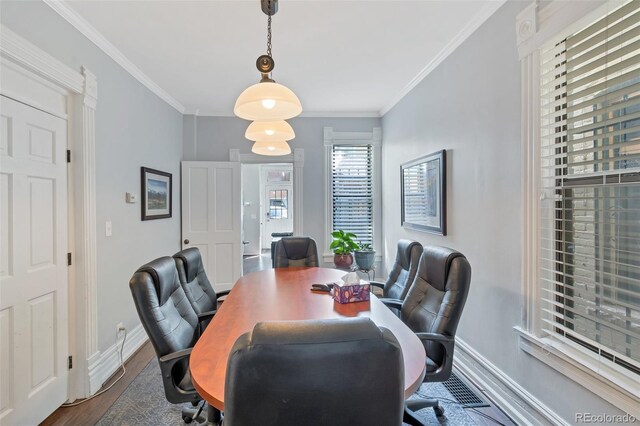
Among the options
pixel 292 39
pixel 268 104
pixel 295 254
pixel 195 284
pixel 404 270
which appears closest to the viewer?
pixel 268 104

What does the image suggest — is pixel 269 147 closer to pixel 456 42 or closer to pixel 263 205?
pixel 456 42

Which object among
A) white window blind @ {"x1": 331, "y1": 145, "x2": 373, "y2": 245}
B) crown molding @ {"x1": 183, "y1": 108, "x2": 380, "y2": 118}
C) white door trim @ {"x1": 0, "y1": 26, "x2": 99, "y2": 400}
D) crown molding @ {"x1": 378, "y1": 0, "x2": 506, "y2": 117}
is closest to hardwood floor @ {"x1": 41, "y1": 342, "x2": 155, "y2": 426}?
white door trim @ {"x1": 0, "y1": 26, "x2": 99, "y2": 400}

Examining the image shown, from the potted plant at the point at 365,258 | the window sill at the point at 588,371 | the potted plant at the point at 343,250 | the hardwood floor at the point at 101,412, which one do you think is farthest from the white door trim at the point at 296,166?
the window sill at the point at 588,371

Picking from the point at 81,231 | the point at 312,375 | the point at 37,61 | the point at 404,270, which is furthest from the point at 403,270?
the point at 37,61

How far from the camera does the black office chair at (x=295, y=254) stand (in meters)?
3.14

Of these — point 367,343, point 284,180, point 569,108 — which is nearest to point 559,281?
point 569,108

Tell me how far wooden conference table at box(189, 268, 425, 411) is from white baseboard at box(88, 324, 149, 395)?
4.04 ft

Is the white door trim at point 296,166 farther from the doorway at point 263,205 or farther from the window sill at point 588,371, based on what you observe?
the doorway at point 263,205

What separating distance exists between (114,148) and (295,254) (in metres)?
1.91

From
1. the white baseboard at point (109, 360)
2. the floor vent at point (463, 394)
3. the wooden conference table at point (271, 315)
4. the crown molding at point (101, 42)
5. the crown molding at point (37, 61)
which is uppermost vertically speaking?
the crown molding at point (101, 42)

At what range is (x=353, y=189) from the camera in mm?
4539

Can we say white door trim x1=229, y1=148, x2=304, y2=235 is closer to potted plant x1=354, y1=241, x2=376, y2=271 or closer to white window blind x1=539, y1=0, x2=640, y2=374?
potted plant x1=354, y1=241, x2=376, y2=271

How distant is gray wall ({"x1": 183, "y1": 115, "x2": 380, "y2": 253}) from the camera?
4375 millimetres

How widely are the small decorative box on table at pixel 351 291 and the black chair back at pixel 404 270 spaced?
0.42 m
